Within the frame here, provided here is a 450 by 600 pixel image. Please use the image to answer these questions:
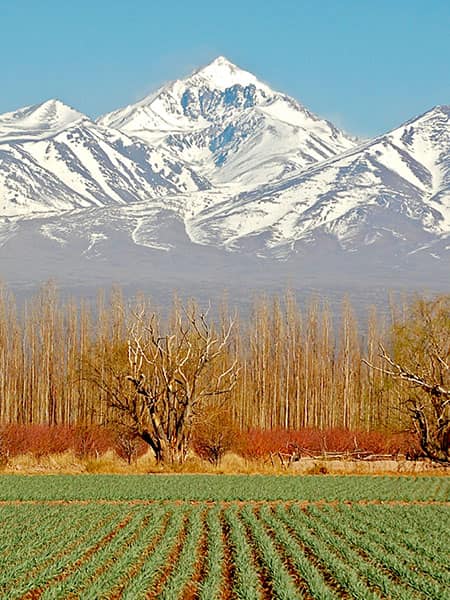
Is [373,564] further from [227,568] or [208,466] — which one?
[208,466]

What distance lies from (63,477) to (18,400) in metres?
25.4

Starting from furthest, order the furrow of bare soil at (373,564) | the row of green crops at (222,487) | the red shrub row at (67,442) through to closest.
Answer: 1. the red shrub row at (67,442)
2. the row of green crops at (222,487)
3. the furrow of bare soil at (373,564)

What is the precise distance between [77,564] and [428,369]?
927 inches

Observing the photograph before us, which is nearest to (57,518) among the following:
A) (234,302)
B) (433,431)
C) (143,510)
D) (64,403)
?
(143,510)

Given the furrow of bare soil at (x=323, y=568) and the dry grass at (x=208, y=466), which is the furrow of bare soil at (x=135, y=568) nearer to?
the furrow of bare soil at (x=323, y=568)

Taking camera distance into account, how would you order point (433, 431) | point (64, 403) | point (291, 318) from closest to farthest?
1. point (433, 431)
2. point (64, 403)
3. point (291, 318)

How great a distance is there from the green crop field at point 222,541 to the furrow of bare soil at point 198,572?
0.03m

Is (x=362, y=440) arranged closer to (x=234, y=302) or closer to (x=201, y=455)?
(x=201, y=455)

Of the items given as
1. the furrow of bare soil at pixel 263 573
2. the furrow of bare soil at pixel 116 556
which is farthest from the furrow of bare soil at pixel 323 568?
the furrow of bare soil at pixel 116 556

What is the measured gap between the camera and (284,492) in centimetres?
2656

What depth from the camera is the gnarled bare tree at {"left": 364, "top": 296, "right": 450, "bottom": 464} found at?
34.0m

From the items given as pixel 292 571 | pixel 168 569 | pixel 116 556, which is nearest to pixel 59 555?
pixel 116 556

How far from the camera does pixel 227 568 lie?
592 inches

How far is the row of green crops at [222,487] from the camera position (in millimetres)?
25625
